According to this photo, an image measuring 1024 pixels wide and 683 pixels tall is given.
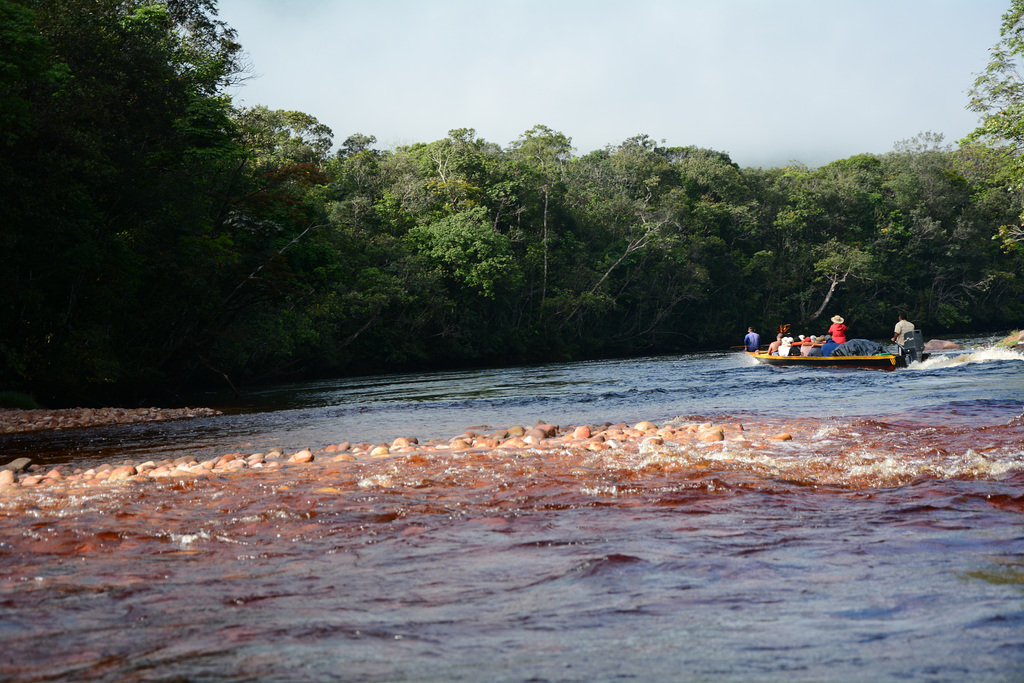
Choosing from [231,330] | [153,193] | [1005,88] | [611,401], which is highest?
[1005,88]

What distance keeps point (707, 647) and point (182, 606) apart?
2176mm

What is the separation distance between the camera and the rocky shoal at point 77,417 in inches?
549

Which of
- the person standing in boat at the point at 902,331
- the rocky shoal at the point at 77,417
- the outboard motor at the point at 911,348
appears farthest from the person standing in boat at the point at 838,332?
the rocky shoal at the point at 77,417

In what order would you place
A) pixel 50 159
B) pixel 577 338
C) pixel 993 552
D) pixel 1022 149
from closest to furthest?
1. pixel 993 552
2. pixel 50 159
3. pixel 1022 149
4. pixel 577 338

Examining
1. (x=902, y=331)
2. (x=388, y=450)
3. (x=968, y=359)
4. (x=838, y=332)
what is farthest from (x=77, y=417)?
(x=968, y=359)

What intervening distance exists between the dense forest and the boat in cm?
684

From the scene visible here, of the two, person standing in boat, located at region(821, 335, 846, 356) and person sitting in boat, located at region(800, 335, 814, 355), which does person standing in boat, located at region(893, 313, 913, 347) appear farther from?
person sitting in boat, located at region(800, 335, 814, 355)

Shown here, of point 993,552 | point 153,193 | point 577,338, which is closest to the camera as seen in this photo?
point 993,552

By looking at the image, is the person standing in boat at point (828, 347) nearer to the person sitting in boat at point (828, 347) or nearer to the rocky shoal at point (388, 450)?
the person sitting in boat at point (828, 347)

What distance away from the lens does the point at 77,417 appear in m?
15.1

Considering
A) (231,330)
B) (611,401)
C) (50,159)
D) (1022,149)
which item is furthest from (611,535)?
(1022,149)

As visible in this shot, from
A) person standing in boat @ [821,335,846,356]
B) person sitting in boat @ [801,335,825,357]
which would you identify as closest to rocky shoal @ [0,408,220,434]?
person standing in boat @ [821,335,846,356]

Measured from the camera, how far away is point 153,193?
18.4 meters

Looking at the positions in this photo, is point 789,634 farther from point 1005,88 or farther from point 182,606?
point 1005,88
